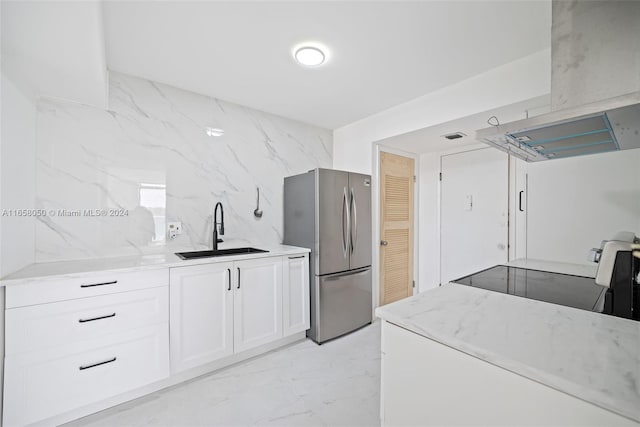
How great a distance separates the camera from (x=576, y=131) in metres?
1.10

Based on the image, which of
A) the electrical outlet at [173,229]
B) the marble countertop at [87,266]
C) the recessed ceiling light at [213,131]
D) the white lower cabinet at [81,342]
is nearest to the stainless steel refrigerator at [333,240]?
the marble countertop at [87,266]

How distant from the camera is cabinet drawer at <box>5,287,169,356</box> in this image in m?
1.40

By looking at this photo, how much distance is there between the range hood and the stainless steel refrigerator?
155 centimetres

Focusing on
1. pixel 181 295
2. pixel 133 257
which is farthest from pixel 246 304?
pixel 133 257

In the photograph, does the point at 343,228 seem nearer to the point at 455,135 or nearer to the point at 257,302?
the point at 257,302

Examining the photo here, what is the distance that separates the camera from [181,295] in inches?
74.4

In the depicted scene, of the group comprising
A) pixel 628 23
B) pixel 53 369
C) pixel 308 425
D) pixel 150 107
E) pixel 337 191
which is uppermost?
pixel 150 107

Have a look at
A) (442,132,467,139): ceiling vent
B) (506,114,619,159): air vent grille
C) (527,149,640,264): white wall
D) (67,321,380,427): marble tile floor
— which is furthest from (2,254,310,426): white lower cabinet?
(527,149,640,264): white wall

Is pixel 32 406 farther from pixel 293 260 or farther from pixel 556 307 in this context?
pixel 556 307

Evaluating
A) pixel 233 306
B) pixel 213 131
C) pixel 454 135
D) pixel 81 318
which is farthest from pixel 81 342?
pixel 454 135

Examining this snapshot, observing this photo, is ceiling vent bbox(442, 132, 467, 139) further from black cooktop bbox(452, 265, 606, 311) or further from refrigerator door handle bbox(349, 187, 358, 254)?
black cooktop bbox(452, 265, 606, 311)

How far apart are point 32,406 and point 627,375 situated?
8.20 ft

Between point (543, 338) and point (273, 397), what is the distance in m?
1.68

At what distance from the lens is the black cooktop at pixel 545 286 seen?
1121 mm
